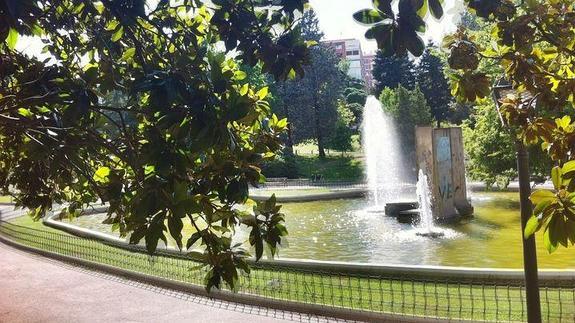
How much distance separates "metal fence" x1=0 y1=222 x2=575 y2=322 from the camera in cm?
762

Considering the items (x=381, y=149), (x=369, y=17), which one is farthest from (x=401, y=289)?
(x=381, y=149)

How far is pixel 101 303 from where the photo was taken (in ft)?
31.8

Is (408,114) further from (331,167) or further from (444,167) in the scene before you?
(444,167)

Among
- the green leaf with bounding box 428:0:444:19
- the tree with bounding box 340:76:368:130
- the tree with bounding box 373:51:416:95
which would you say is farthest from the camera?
the tree with bounding box 340:76:368:130

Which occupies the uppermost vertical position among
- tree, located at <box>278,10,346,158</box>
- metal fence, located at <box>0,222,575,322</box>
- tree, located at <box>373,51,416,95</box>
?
tree, located at <box>373,51,416,95</box>

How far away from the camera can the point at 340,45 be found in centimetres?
13000

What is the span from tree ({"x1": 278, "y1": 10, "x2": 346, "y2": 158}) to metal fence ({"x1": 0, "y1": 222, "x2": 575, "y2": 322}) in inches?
1681

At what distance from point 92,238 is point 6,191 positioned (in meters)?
9.68

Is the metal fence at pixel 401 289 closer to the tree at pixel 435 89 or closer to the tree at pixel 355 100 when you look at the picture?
the tree at pixel 435 89

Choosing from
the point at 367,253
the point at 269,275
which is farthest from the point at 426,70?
the point at 269,275

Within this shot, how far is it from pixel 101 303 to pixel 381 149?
118 ft

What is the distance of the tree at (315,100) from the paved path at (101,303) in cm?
4221

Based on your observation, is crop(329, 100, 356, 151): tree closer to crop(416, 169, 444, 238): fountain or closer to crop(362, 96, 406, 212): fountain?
crop(362, 96, 406, 212): fountain

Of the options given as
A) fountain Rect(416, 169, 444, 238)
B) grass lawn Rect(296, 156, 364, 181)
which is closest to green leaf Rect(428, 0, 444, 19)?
fountain Rect(416, 169, 444, 238)
